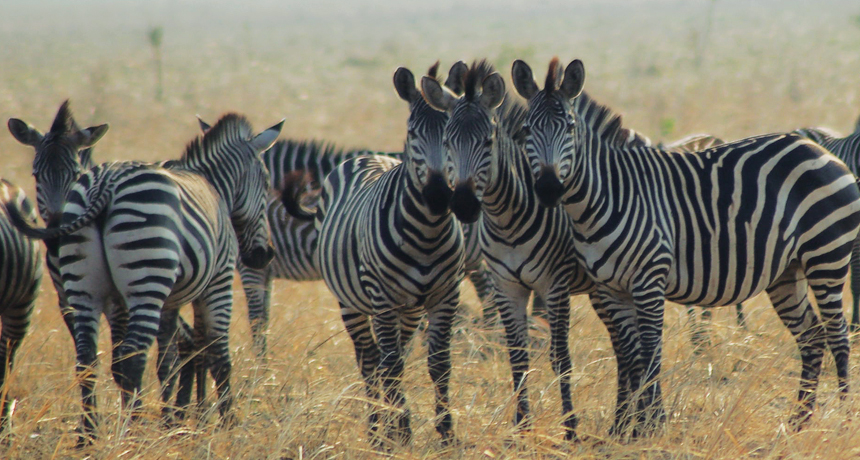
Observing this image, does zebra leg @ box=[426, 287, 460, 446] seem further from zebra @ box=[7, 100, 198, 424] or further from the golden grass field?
zebra @ box=[7, 100, 198, 424]

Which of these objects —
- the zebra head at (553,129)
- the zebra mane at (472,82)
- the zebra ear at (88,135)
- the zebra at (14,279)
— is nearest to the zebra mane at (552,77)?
the zebra head at (553,129)

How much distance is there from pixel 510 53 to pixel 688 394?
34.1 metres

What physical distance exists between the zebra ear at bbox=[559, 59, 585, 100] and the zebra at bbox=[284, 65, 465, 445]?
730 mm

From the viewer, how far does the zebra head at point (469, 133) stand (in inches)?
175

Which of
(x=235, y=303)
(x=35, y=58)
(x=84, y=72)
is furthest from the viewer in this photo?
(x=35, y=58)

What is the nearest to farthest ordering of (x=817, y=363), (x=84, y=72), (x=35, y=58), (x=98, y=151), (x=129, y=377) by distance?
(x=129, y=377), (x=817, y=363), (x=98, y=151), (x=84, y=72), (x=35, y=58)

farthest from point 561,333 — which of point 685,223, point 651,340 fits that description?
point 685,223

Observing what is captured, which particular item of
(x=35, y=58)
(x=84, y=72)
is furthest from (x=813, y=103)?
(x=35, y=58)

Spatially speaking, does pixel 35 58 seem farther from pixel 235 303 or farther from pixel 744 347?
pixel 744 347

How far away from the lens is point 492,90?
4.77 metres

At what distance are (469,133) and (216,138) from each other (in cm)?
237

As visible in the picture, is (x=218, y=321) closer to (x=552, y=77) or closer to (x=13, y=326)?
(x=13, y=326)

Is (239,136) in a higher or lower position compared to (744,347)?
higher

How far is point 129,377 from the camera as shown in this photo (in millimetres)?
4715
